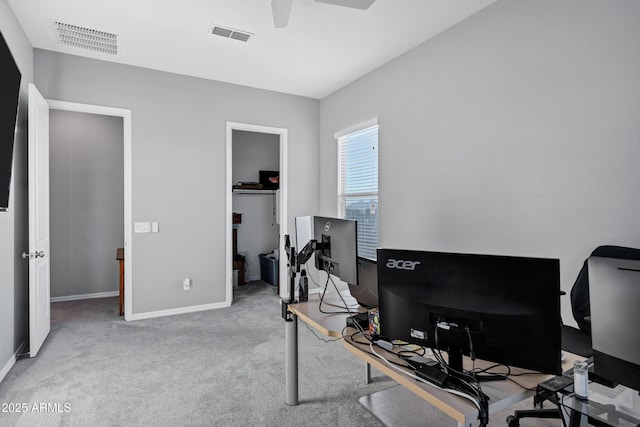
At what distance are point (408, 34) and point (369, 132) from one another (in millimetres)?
1258

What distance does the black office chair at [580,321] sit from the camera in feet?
6.47

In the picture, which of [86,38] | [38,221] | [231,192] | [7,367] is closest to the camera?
[7,367]

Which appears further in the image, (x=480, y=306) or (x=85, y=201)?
(x=85, y=201)

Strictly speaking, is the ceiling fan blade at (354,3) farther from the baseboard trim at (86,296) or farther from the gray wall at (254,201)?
the baseboard trim at (86,296)

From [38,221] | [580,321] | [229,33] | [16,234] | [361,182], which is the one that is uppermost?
[229,33]

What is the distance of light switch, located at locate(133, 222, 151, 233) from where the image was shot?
4.10m

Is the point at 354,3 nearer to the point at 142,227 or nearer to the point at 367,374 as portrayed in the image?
the point at 367,374

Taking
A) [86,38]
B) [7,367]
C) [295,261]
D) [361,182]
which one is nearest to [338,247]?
[295,261]

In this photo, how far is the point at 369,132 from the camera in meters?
4.34

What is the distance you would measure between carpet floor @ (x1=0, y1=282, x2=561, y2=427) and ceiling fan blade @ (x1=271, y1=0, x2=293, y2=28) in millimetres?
2761

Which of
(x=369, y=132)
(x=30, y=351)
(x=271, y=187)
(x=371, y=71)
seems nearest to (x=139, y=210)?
(x=30, y=351)

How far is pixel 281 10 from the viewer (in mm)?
2590

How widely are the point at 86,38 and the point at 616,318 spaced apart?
444 cm

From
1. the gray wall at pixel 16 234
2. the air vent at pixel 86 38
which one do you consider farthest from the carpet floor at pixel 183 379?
the air vent at pixel 86 38
